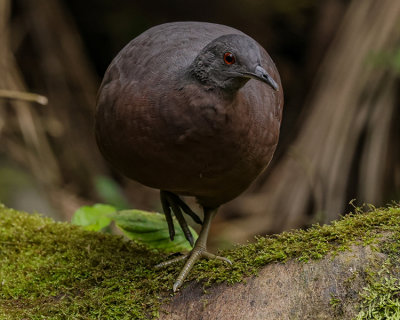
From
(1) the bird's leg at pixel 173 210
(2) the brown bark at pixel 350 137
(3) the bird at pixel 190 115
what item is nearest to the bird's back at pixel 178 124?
(3) the bird at pixel 190 115

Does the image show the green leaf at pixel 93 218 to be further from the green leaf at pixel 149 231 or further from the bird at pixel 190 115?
the bird at pixel 190 115

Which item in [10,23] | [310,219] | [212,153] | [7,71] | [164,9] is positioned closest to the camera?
[212,153]

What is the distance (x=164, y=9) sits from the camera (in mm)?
7844

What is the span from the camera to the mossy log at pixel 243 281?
8.51 feet

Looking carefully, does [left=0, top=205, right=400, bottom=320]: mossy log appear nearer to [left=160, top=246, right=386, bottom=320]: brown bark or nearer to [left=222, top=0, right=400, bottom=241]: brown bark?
[left=160, top=246, right=386, bottom=320]: brown bark

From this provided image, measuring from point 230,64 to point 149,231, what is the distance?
53.3 inches

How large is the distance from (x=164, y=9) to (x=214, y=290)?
5.63 meters

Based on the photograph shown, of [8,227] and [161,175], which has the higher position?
[161,175]

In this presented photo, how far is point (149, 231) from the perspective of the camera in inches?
148

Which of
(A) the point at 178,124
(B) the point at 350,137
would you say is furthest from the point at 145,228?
(B) the point at 350,137

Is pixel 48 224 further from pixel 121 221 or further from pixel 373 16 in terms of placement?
pixel 373 16

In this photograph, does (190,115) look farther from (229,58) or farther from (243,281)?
(243,281)

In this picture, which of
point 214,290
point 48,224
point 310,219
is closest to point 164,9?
point 310,219

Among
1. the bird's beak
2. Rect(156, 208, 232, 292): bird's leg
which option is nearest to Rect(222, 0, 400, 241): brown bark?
Rect(156, 208, 232, 292): bird's leg
